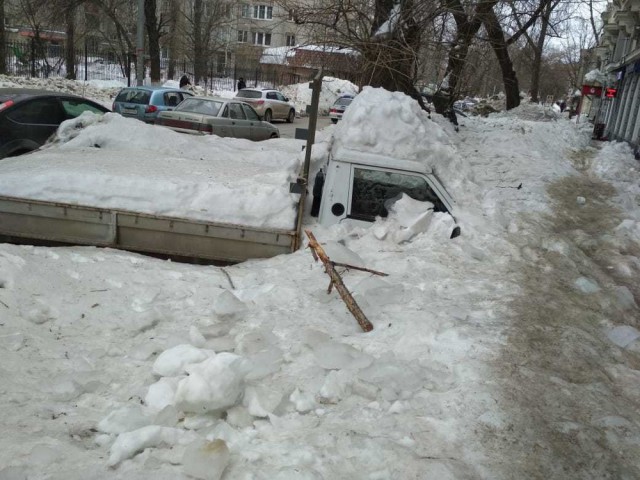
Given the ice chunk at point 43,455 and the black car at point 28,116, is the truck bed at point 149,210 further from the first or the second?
the black car at point 28,116

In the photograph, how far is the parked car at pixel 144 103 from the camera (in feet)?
58.3

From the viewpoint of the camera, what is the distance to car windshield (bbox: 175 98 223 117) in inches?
582

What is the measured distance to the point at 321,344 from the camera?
12.8ft

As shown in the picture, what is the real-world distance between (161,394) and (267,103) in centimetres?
2646

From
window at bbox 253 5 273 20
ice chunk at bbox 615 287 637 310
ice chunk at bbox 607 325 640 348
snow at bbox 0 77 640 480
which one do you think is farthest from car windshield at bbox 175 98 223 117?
window at bbox 253 5 273 20

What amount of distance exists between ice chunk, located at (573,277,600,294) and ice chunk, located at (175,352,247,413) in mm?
3742

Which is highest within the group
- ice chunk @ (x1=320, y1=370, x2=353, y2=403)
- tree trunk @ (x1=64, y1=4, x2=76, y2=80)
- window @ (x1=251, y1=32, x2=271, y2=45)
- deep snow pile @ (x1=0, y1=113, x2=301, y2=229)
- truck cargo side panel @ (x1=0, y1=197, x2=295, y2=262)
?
window @ (x1=251, y1=32, x2=271, y2=45)

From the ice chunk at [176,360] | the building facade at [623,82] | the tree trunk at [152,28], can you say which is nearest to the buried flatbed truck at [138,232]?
the ice chunk at [176,360]

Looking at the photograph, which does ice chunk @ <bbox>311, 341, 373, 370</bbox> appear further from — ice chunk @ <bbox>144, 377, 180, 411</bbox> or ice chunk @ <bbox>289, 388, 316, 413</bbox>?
ice chunk @ <bbox>144, 377, 180, 411</bbox>

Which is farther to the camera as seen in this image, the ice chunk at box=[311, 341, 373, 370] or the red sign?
the red sign

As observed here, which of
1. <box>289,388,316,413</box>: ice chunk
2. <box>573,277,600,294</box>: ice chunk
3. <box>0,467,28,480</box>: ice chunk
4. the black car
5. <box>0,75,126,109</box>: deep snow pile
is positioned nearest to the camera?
<box>0,467,28,480</box>: ice chunk

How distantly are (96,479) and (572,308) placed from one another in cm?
406

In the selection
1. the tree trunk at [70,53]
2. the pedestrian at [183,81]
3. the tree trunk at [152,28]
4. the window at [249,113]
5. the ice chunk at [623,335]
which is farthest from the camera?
the pedestrian at [183,81]

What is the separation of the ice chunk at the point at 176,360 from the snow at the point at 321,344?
13 mm
